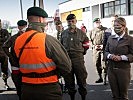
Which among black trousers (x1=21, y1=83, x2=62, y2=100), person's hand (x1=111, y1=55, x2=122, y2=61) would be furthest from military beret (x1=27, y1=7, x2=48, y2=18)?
person's hand (x1=111, y1=55, x2=122, y2=61)

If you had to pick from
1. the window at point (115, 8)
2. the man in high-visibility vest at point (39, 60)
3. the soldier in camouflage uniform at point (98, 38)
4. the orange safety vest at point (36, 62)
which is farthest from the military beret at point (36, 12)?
the window at point (115, 8)

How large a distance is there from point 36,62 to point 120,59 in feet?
6.98

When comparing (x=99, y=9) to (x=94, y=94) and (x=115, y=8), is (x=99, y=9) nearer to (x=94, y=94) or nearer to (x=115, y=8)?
(x=115, y=8)

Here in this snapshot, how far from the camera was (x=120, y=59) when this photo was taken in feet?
18.1

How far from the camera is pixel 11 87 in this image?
31.7ft

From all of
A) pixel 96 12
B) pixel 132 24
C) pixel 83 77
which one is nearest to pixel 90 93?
pixel 83 77

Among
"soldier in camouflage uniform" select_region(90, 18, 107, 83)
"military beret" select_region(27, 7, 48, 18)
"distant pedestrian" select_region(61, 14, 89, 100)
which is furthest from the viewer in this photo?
"soldier in camouflage uniform" select_region(90, 18, 107, 83)

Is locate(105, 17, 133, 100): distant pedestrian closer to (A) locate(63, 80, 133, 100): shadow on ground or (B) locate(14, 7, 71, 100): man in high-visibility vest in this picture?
(B) locate(14, 7, 71, 100): man in high-visibility vest

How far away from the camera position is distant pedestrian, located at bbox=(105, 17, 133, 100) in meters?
5.56

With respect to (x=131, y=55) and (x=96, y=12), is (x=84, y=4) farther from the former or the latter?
(x=131, y=55)

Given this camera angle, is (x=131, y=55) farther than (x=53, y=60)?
Yes

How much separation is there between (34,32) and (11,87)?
238 inches

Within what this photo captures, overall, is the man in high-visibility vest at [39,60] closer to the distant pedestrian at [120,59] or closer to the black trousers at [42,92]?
the black trousers at [42,92]

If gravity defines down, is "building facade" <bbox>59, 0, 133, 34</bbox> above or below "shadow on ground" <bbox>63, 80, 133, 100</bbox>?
above
